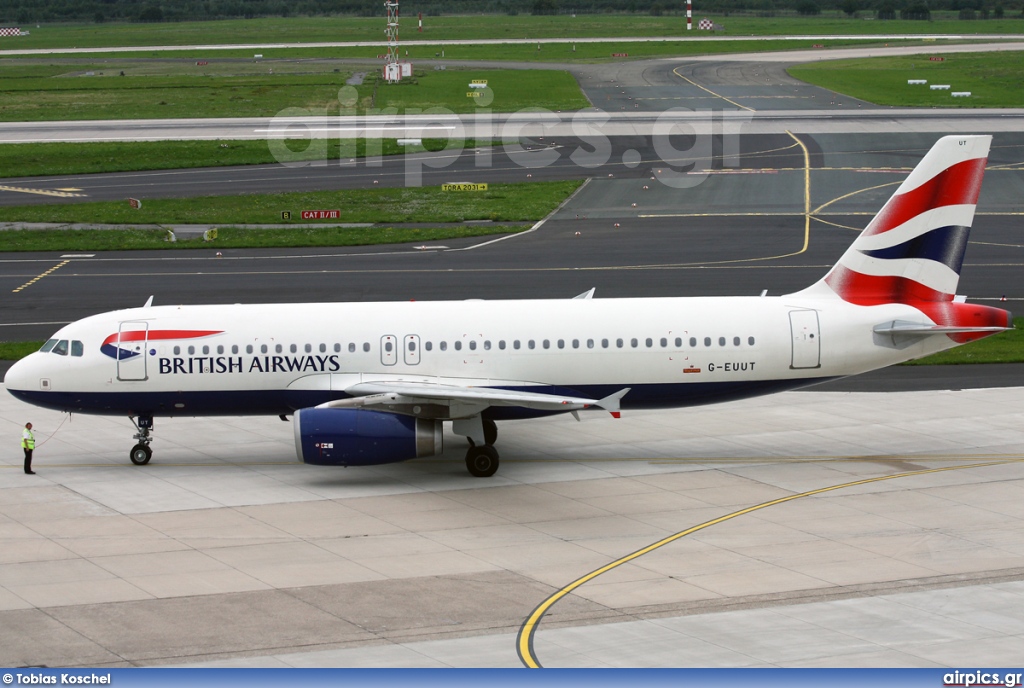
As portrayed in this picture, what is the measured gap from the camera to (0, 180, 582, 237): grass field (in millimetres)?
71000

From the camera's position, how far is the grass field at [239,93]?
120 metres

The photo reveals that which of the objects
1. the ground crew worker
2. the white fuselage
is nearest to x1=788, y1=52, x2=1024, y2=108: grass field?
the white fuselage

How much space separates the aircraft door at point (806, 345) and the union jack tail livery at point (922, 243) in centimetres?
176

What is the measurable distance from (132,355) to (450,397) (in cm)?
939

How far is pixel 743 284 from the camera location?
54.5m

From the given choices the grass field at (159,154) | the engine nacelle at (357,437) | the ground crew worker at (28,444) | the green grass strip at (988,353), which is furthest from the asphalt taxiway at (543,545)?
the grass field at (159,154)

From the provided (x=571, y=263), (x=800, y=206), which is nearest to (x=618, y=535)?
(x=571, y=263)

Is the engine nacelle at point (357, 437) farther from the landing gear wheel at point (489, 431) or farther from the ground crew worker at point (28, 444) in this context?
the ground crew worker at point (28, 444)

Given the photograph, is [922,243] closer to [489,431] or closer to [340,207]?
[489,431]

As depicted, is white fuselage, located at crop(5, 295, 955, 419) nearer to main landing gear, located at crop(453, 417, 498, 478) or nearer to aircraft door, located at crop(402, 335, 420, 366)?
aircraft door, located at crop(402, 335, 420, 366)

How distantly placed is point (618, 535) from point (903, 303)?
12.0 meters

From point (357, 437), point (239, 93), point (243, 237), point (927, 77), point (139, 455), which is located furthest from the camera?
point (927, 77)

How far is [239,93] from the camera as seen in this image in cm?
13150

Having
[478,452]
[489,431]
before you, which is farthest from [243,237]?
[478,452]
